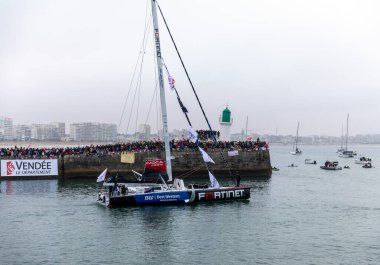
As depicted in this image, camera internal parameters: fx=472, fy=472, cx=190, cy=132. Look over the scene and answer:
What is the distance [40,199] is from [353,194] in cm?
3152

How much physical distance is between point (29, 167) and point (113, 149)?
34.1 ft

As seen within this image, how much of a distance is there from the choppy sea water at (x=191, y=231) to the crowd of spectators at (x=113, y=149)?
12150 millimetres

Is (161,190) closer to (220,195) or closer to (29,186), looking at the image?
(220,195)

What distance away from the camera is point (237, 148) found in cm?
6406

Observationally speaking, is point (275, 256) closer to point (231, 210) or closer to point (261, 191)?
point (231, 210)

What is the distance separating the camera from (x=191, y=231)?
99.0ft

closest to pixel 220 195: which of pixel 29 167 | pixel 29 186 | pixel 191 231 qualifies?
pixel 191 231

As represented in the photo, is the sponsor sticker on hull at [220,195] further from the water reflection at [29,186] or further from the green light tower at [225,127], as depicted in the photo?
the green light tower at [225,127]

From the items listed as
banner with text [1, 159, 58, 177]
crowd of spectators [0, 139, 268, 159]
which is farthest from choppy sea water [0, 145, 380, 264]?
crowd of spectators [0, 139, 268, 159]

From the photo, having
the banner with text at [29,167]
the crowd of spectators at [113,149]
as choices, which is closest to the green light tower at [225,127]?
the crowd of spectators at [113,149]

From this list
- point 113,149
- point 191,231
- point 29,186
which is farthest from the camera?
point 113,149

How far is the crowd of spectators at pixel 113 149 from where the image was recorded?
5788 centimetres

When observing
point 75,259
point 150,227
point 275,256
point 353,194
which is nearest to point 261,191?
point 353,194

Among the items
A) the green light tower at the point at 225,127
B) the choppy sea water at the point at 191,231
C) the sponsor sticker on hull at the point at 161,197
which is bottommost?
the choppy sea water at the point at 191,231
